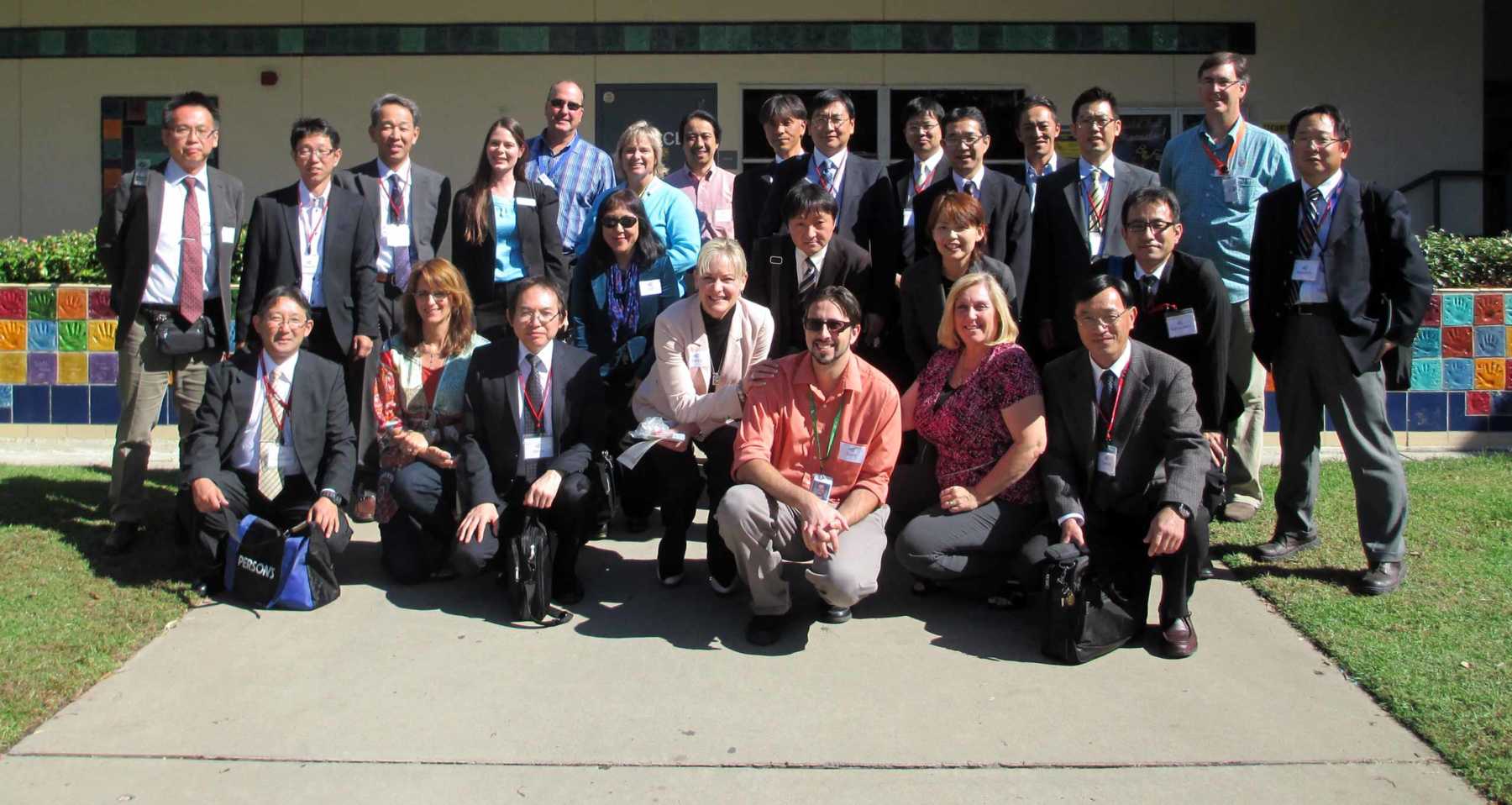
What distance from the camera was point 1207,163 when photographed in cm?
592

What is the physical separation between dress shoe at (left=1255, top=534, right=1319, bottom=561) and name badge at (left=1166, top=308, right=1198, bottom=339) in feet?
3.45

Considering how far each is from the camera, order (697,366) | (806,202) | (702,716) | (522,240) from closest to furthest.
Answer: (702,716) < (697,366) < (806,202) < (522,240)

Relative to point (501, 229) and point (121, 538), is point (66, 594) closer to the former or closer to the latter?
point (121, 538)

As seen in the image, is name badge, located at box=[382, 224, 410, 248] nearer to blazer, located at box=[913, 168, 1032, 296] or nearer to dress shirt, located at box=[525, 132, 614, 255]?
dress shirt, located at box=[525, 132, 614, 255]

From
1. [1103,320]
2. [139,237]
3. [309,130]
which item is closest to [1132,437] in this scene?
[1103,320]

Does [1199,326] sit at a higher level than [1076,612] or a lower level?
higher

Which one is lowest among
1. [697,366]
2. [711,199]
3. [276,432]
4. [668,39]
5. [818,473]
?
[818,473]

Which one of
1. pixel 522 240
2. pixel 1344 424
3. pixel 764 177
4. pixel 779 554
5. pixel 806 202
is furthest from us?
pixel 764 177

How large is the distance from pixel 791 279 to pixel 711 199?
1.46 metres

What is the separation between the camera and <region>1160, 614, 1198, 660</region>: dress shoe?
4.40 meters

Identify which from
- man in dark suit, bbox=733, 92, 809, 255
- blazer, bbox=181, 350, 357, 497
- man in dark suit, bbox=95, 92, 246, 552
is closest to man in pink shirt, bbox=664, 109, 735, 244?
man in dark suit, bbox=733, 92, 809, 255

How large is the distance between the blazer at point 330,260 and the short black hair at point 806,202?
6.45 feet

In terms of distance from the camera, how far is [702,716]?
3.95 metres

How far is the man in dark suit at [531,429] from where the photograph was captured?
5008mm
